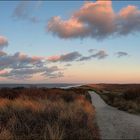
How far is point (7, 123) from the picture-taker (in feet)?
35.8

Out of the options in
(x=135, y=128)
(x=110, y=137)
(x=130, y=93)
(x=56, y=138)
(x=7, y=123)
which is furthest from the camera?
(x=130, y=93)

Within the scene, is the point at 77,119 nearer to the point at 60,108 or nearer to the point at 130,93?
the point at 60,108

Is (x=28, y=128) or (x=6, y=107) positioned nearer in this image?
(x=28, y=128)

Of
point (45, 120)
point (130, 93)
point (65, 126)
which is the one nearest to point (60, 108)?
point (45, 120)

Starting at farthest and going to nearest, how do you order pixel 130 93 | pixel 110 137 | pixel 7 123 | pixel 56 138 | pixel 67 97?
pixel 130 93 → pixel 67 97 → pixel 7 123 → pixel 110 137 → pixel 56 138

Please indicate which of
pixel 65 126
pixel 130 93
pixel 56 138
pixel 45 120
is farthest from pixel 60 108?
pixel 130 93

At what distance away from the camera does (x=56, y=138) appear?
8.45 metres

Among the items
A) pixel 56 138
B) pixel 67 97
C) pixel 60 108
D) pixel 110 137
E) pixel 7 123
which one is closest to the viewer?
pixel 56 138

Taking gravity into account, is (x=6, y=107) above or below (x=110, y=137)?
above

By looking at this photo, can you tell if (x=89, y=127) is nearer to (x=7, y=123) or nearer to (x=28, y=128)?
(x=28, y=128)

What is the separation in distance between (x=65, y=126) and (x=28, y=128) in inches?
56.7

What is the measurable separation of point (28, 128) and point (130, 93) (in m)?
18.2

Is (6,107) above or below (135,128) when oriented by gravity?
above

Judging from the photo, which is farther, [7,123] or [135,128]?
[135,128]
